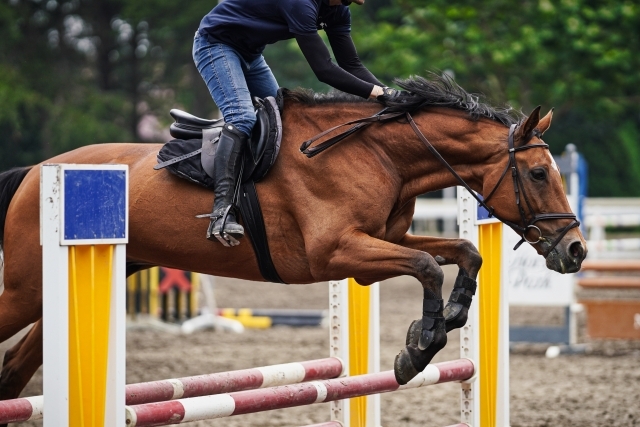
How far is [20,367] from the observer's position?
15.0 ft

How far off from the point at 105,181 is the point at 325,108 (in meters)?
1.53

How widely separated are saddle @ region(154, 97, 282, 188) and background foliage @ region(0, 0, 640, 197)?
15031 mm

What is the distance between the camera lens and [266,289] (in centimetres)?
1500

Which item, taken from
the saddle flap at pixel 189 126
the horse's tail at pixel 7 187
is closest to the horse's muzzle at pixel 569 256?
the saddle flap at pixel 189 126

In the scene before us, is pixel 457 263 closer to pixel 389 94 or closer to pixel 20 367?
pixel 389 94

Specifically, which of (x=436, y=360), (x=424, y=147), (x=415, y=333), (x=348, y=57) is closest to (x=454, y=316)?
(x=415, y=333)

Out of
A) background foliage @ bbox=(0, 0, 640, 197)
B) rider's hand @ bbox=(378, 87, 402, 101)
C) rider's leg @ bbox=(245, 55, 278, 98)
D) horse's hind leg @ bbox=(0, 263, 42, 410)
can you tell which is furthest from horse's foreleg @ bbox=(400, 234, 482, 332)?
background foliage @ bbox=(0, 0, 640, 197)

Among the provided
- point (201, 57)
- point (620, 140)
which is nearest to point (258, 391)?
point (201, 57)

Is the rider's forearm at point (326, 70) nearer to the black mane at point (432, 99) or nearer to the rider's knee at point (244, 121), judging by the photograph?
the black mane at point (432, 99)

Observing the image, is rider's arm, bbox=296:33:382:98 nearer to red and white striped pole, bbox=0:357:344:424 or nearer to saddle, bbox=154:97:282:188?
saddle, bbox=154:97:282:188

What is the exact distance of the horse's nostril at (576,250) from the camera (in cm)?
403

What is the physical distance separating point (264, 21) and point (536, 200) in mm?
1528

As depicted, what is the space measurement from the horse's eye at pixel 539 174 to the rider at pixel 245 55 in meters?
0.83

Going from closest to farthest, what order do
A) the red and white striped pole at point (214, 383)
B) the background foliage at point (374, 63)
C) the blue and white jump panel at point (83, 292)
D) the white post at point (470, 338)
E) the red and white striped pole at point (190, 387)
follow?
1. the blue and white jump panel at point (83, 292)
2. the red and white striped pole at point (190, 387)
3. the red and white striped pole at point (214, 383)
4. the white post at point (470, 338)
5. the background foliage at point (374, 63)
